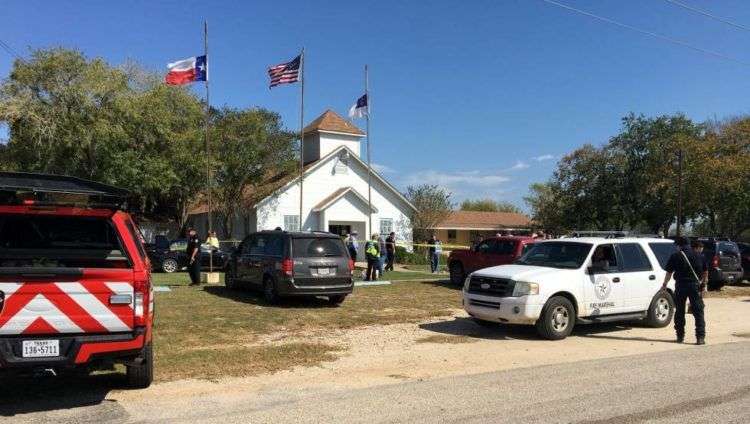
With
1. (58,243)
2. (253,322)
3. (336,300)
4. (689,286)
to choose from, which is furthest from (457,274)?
(58,243)

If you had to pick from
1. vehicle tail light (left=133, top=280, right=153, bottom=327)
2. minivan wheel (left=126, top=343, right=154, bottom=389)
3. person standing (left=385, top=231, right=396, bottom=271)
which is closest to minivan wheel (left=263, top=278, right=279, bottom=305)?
minivan wheel (left=126, top=343, right=154, bottom=389)

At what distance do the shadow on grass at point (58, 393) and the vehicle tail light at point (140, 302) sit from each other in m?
0.89

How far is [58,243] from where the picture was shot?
7043 millimetres

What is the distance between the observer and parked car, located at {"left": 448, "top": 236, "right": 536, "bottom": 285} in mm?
18219

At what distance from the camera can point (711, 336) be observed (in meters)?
11.3

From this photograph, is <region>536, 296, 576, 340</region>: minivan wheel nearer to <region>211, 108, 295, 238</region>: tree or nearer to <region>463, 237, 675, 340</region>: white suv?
<region>463, 237, 675, 340</region>: white suv

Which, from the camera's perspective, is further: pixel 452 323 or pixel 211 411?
pixel 452 323

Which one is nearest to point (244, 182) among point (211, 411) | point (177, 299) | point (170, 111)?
point (170, 111)

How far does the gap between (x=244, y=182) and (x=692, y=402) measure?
1231 inches

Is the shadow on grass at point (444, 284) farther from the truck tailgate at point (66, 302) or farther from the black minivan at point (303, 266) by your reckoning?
the truck tailgate at point (66, 302)

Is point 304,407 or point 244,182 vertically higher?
point 244,182

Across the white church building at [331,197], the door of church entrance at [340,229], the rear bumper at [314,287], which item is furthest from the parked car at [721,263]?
the door of church entrance at [340,229]

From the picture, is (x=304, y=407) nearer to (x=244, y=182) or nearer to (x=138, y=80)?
(x=244, y=182)

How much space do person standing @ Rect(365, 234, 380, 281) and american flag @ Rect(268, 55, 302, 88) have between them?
36.6 ft
